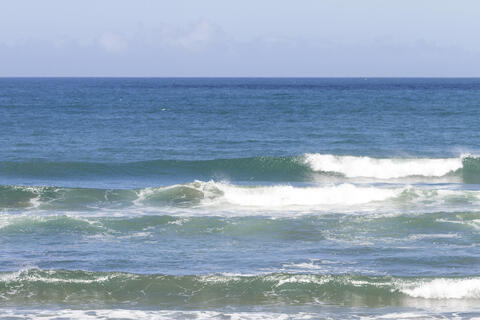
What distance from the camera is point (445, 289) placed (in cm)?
1758

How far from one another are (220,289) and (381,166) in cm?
2084

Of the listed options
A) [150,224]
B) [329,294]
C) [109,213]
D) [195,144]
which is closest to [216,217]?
[150,224]

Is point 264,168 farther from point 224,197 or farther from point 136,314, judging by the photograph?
point 136,314

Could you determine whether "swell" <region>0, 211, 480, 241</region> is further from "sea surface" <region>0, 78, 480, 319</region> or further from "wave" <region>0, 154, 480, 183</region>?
"wave" <region>0, 154, 480, 183</region>

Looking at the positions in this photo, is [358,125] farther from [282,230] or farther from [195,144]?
[282,230]

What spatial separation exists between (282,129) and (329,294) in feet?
114

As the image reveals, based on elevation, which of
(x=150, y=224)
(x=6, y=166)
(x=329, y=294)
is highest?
(x=6, y=166)

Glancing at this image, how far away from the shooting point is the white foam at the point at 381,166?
3644cm

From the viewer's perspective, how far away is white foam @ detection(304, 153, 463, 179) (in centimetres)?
3644

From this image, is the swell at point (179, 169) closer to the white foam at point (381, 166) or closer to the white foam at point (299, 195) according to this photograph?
the white foam at point (381, 166)

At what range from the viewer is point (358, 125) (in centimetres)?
5394

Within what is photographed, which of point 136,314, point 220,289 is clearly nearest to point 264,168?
point 220,289

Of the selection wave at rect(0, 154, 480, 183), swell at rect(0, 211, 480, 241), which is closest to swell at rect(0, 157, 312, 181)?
wave at rect(0, 154, 480, 183)

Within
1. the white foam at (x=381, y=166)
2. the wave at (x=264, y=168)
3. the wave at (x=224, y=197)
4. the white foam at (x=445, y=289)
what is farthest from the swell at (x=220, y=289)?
the white foam at (x=381, y=166)
